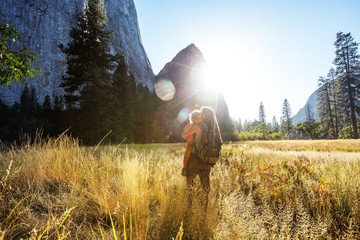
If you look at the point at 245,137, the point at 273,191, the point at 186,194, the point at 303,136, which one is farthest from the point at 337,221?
the point at 303,136

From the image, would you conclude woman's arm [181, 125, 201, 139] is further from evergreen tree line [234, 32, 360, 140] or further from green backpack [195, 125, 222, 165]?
evergreen tree line [234, 32, 360, 140]

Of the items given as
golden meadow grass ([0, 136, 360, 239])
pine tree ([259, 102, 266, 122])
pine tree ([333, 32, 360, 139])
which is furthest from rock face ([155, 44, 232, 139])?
golden meadow grass ([0, 136, 360, 239])

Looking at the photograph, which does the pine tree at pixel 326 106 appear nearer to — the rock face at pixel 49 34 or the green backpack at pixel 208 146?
the green backpack at pixel 208 146

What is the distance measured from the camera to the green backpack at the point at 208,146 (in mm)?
2883

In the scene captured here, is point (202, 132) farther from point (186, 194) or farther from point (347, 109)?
point (347, 109)

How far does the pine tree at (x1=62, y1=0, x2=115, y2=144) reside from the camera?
16.2 m

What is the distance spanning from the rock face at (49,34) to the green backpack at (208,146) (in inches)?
2911

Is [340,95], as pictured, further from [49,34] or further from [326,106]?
[49,34]

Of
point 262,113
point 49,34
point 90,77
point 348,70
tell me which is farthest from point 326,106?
point 49,34

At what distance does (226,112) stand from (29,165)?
72.6 meters

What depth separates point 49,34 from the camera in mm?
71375

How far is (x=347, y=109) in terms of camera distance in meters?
30.8

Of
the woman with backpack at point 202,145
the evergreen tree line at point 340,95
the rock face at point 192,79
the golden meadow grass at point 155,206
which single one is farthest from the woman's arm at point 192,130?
the rock face at point 192,79

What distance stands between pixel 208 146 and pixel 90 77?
17289 millimetres
